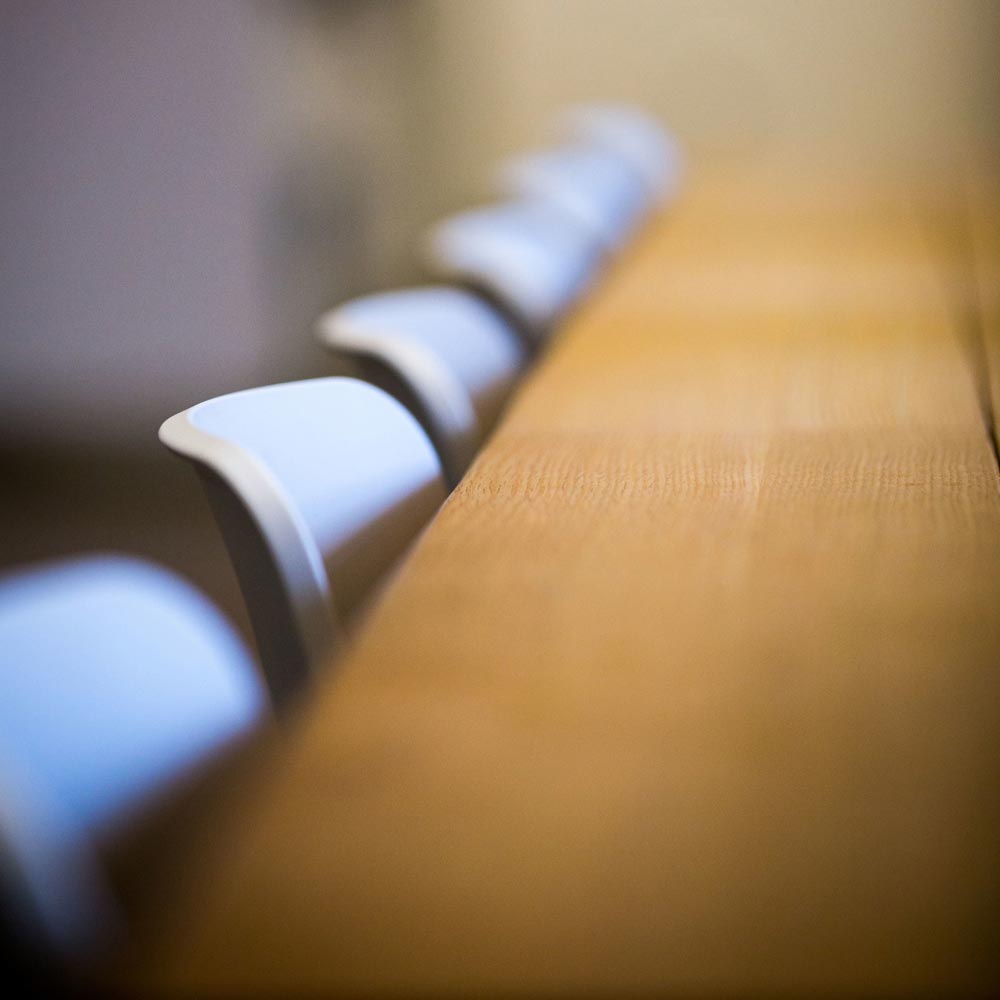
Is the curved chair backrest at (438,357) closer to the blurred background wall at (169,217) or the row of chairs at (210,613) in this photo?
the row of chairs at (210,613)

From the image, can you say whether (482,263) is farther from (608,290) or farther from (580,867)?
(580,867)

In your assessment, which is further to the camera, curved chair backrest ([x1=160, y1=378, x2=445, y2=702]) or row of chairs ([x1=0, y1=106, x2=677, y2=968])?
curved chair backrest ([x1=160, y1=378, x2=445, y2=702])

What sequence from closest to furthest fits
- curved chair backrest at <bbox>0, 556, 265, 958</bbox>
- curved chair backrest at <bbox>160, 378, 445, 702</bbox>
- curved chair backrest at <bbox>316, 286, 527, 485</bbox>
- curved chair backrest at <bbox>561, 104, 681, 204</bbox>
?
1. curved chair backrest at <bbox>0, 556, 265, 958</bbox>
2. curved chair backrest at <bbox>160, 378, 445, 702</bbox>
3. curved chair backrest at <bbox>316, 286, 527, 485</bbox>
4. curved chair backrest at <bbox>561, 104, 681, 204</bbox>

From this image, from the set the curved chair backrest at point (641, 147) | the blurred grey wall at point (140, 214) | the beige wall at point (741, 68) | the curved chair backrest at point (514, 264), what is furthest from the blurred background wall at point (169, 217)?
the curved chair backrest at point (514, 264)

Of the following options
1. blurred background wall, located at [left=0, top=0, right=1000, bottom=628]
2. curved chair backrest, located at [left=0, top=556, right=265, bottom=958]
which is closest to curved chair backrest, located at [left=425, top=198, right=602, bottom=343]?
blurred background wall, located at [left=0, top=0, right=1000, bottom=628]

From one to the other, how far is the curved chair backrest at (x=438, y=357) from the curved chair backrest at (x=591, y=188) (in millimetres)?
1364

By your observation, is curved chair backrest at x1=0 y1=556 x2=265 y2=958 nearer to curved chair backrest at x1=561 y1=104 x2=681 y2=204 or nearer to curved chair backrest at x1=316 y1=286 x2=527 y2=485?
curved chair backrest at x1=316 y1=286 x2=527 y2=485

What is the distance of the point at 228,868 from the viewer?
49 centimetres

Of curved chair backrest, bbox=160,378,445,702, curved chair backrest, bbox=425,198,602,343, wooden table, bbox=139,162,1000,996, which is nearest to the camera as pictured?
wooden table, bbox=139,162,1000,996

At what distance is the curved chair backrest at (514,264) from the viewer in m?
2.09

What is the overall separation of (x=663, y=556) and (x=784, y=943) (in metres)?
0.39

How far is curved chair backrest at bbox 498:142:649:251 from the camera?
3.28m

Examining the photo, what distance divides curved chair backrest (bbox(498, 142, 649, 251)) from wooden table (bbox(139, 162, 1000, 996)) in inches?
87.3

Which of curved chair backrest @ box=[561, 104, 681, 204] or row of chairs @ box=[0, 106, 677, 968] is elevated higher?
row of chairs @ box=[0, 106, 677, 968]
